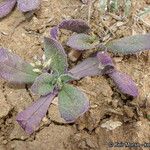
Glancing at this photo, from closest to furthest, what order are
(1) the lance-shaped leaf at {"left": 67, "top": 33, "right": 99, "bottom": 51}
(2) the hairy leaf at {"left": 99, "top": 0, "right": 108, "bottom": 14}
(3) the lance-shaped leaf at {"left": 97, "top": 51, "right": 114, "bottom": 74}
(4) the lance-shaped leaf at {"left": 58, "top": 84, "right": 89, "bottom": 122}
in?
(4) the lance-shaped leaf at {"left": 58, "top": 84, "right": 89, "bottom": 122} → (3) the lance-shaped leaf at {"left": 97, "top": 51, "right": 114, "bottom": 74} → (1) the lance-shaped leaf at {"left": 67, "top": 33, "right": 99, "bottom": 51} → (2) the hairy leaf at {"left": 99, "top": 0, "right": 108, "bottom": 14}

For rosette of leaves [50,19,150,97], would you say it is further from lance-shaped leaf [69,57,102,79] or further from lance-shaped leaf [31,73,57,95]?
lance-shaped leaf [31,73,57,95]

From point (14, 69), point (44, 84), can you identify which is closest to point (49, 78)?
point (44, 84)

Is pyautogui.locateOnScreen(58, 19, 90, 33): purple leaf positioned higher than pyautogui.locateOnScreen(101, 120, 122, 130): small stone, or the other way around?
pyautogui.locateOnScreen(58, 19, 90, 33): purple leaf

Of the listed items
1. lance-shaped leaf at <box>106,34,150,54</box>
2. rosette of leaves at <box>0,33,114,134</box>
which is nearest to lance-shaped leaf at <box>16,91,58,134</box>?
rosette of leaves at <box>0,33,114,134</box>

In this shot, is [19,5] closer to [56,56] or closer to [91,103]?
[56,56]

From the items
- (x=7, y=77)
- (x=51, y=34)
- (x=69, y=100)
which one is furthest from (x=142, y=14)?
(x=7, y=77)

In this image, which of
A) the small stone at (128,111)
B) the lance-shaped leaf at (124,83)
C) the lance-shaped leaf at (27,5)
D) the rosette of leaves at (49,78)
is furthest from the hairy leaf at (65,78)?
the lance-shaped leaf at (27,5)
